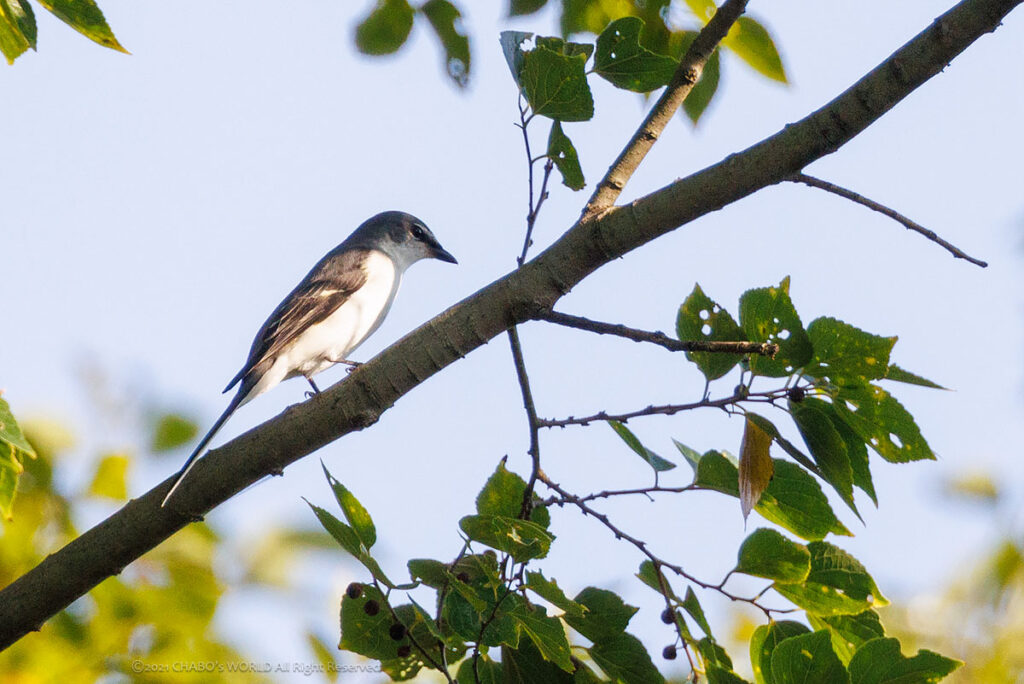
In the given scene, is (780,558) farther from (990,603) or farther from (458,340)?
(990,603)

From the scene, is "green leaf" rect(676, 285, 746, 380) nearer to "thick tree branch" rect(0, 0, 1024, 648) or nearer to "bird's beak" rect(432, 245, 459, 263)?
"thick tree branch" rect(0, 0, 1024, 648)

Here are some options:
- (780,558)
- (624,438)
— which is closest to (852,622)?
(780,558)

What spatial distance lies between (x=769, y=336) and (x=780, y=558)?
0.61m

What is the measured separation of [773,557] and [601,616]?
0.52m

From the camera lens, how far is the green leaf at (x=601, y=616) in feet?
7.90

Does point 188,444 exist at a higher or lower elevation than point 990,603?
lower

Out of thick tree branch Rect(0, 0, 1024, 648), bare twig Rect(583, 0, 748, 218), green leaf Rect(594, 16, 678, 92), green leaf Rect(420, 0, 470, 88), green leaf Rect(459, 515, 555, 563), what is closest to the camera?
green leaf Rect(459, 515, 555, 563)

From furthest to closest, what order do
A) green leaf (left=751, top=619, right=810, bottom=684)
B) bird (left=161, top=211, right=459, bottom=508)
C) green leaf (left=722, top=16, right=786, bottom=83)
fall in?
bird (left=161, top=211, right=459, bottom=508) → green leaf (left=722, top=16, right=786, bottom=83) → green leaf (left=751, top=619, right=810, bottom=684)

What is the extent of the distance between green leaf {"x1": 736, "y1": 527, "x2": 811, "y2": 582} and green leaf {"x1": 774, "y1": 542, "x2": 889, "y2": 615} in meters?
0.06

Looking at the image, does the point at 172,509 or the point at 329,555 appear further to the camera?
the point at 329,555

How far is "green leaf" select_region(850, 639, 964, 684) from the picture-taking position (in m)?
2.10

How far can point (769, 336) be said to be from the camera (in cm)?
249

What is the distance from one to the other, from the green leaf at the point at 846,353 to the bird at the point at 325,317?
3.08 m

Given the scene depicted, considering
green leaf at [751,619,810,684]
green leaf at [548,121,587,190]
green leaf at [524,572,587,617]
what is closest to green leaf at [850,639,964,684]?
green leaf at [751,619,810,684]
